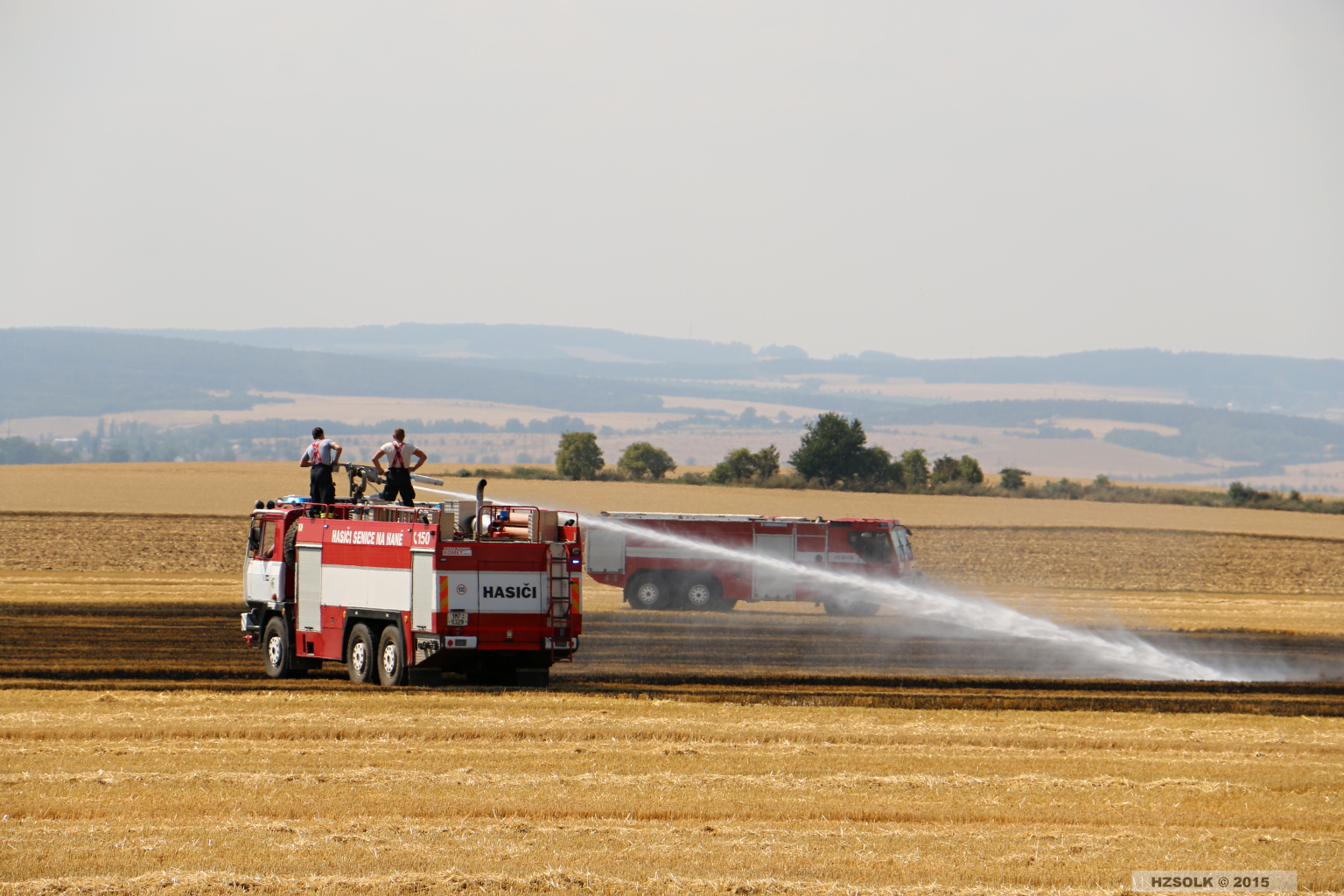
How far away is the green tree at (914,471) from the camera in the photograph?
99062mm

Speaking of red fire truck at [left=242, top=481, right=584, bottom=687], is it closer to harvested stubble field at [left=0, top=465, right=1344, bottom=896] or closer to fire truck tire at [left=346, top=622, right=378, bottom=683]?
fire truck tire at [left=346, top=622, right=378, bottom=683]

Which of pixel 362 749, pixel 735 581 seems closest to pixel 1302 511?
pixel 735 581

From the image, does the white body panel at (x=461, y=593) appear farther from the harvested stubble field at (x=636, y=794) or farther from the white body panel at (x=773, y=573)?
the white body panel at (x=773, y=573)

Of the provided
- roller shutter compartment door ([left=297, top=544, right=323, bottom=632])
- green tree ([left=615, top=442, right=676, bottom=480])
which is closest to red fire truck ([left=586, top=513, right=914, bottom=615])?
roller shutter compartment door ([left=297, top=544, right=323, bottom=632])

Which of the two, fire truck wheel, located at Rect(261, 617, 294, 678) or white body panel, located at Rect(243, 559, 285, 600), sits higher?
white body panel, located at Rect(243, 559, 285, 600)

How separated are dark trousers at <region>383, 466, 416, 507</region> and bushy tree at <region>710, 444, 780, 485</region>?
74943mm

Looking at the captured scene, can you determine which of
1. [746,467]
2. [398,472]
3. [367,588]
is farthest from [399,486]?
[746,467]

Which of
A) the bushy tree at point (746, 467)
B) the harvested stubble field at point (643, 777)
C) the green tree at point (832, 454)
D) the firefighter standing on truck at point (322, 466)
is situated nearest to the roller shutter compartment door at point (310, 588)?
the firefighter standing on truck at point (322, 466)

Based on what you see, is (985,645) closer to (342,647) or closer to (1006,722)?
(1006,722)

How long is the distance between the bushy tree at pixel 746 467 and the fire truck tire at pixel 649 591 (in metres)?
57.0

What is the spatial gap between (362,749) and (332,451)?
8.94 m

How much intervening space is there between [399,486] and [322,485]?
1583 millimetres

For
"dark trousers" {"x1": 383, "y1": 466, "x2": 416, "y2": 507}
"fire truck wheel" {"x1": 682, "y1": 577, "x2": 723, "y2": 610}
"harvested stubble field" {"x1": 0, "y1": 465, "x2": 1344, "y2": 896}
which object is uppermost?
"dark trousers" {"x1": 383, "y1": 466, "x2": 416, "y2": 507}

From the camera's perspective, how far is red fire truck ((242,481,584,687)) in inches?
819
